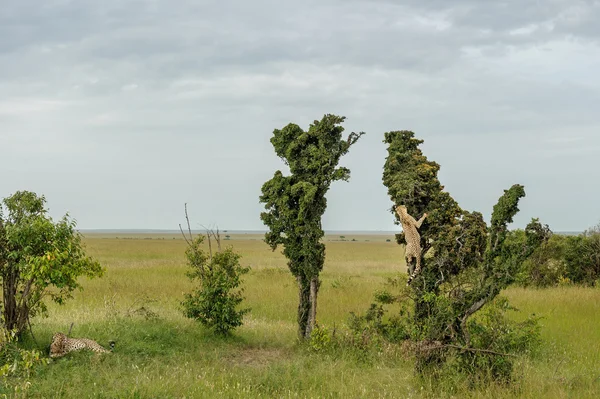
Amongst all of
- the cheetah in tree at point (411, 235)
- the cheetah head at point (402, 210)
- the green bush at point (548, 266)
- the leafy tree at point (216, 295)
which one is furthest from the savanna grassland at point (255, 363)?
the green bush at point (548, 266)

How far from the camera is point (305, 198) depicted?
13203 mm

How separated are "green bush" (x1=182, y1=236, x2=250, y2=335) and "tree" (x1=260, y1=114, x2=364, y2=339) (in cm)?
125

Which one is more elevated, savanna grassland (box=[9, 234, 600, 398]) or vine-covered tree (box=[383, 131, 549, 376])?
vine-covered tree (box=[383, 131, 549, 376])

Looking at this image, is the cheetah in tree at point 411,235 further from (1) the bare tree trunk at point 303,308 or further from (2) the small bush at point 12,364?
(2) the small bush at point 12,364

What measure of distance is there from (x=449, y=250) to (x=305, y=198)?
141 inches

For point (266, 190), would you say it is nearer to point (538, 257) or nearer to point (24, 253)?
point (24, 253)

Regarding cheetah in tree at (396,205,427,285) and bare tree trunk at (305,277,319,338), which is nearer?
cheetah in tree at (396,205,427,285)

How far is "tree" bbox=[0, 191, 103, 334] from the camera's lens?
1105 cm

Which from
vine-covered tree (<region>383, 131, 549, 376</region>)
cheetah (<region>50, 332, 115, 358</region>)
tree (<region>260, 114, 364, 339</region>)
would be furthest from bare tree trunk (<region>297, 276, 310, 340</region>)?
cheetah (<region>50, 332, 115, 358</region>)

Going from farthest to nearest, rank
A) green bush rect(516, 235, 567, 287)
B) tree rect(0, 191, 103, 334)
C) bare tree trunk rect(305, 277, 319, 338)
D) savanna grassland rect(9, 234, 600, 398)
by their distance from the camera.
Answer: green bush rect(516, 235, 567, 287) → bare tree trunk rect(305, 277, 319, 338) → tree rect(0, 191, 103, 334) → savanna grassland rect(9, 234, 600, 398)

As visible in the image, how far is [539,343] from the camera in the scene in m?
12.5

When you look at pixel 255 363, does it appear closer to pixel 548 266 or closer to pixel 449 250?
pixel 449 250

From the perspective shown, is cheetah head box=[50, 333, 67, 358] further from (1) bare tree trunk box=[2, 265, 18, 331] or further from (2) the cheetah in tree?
(2) the cheetah in tree

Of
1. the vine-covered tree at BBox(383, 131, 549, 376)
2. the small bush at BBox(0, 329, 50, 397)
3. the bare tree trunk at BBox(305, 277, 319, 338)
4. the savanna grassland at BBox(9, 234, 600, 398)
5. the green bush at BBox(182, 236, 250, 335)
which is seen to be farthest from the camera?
the green bush at BBox(182, 236, 250, 335)
